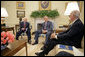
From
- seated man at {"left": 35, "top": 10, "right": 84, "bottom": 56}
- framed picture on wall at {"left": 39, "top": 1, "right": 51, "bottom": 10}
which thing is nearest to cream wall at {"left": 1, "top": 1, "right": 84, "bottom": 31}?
framed picture on wall at {"left": 39, "top": 1, "right": 51, "bottom": 10}

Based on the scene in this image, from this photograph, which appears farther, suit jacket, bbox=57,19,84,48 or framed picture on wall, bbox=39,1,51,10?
framed picture on wall, bbox=39,1,51,10

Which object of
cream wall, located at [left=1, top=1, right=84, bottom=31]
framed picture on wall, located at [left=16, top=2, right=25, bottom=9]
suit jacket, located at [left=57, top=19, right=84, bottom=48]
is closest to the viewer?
suit jacket, located at [left=57, top=19, right=84, bottom=48]

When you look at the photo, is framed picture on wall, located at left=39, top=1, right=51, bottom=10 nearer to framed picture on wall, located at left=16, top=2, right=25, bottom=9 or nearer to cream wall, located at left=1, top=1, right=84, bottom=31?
cream wall, located at left=1, top=1, right=84, bottom=31

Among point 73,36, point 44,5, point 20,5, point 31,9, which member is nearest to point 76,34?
point 73,36

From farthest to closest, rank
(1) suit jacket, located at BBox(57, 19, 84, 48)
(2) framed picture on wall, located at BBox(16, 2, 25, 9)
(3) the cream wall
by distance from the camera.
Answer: (2) framed picture on wall, located at BBox(16, 2, 25, 9) → (3) the cream wall → (1) suit jacket, located at BBox(57, 19, 84, 48)

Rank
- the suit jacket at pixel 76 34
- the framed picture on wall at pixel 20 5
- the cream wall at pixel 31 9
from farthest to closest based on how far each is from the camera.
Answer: the framed picture on wall at pixel 20 5
the cream wall at pixel 31 9
the suit jacket at pixel 76 34

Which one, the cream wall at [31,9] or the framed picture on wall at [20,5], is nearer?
the cream wall at [31,9]

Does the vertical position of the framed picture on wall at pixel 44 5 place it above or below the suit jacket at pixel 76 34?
above

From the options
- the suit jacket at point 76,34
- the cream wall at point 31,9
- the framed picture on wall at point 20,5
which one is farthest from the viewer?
the framed picture on wall at point 20,5

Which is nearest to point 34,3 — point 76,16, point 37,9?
point 37,9

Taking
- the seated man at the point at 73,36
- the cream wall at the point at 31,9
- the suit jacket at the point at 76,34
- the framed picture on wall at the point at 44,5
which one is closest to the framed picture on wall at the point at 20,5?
the cream wall at the point at 31,9

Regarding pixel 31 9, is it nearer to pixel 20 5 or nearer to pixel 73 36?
pixel 20 5

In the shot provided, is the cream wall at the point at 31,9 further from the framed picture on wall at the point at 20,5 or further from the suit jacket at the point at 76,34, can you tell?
the suit jacket at the point at 76,34

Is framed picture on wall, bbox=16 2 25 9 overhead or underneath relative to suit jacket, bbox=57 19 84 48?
overhead
